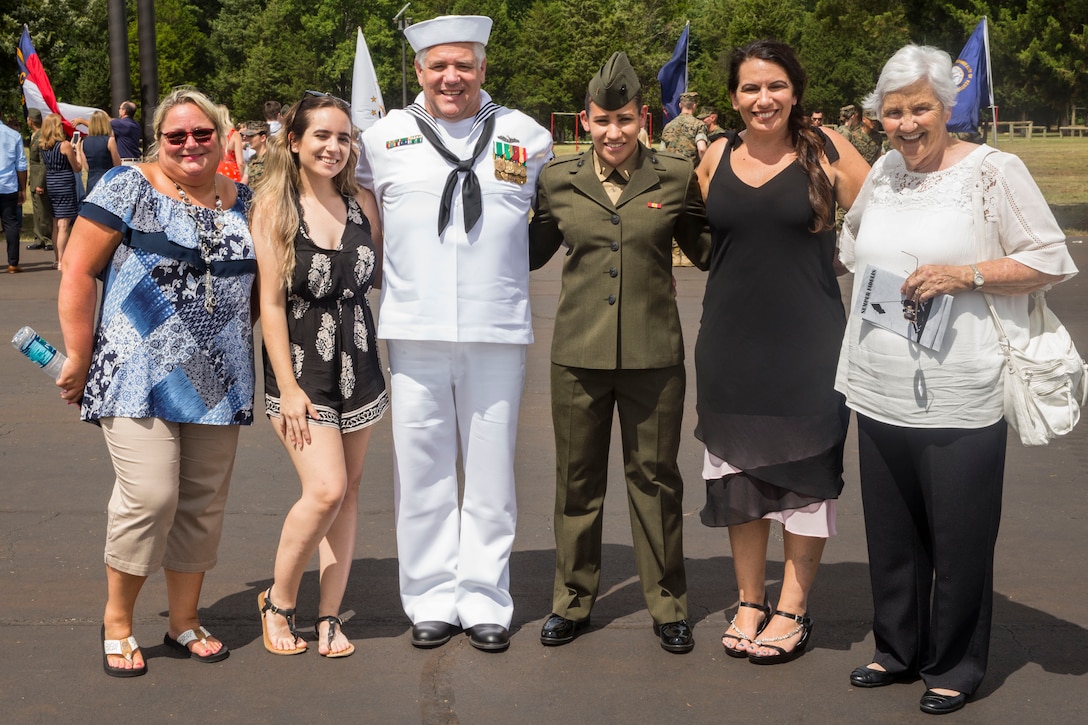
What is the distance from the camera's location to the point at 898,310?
12.2 ft

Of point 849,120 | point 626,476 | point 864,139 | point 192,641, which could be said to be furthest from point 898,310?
point 849,120

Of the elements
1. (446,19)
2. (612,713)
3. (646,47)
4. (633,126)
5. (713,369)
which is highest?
(646,47)

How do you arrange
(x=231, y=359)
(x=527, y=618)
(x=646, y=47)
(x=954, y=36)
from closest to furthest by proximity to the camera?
(x=231, y=359) < (x=527, y=618) < (x=954, y=36) < (x=646, y=47)

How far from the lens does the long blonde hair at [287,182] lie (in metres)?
4.03

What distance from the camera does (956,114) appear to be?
55.9 feet

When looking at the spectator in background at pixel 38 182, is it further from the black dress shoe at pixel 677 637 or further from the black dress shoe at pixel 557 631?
the black dress shoe at pixel 677 637

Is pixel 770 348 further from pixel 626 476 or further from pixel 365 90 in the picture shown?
pixel 365 90

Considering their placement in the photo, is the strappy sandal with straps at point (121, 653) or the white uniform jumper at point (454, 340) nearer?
the strappy sandal with straps at point (121, 653)

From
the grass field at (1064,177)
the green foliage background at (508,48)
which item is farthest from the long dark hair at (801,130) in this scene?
the green foliage background at (508,48)

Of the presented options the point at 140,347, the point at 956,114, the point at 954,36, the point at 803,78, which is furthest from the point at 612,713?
the point at 954,36

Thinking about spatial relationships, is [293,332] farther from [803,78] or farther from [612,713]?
[803,78]

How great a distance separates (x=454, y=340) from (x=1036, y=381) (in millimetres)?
1820

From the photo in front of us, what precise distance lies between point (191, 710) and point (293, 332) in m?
1.23

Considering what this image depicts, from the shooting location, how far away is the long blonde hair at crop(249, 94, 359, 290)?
4.03m
